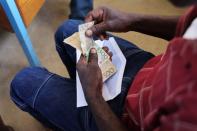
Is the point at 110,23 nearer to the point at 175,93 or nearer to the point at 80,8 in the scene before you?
the point at 175,93

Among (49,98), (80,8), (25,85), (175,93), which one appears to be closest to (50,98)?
(49,98)

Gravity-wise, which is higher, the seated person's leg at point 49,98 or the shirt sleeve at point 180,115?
the shirt sleeve at point 180,115

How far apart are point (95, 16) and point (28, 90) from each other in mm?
323

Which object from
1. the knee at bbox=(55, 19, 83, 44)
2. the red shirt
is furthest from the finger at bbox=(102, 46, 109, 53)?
the red shirt

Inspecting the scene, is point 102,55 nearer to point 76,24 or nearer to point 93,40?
point 93,40

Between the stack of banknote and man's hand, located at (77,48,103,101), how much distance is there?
0.11 feet

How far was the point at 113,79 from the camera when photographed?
0.98 m

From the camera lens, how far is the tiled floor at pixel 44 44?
1.49 m

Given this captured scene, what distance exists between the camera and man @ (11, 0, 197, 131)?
59cm

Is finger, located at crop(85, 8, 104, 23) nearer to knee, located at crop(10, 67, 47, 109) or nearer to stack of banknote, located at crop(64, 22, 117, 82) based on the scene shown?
stack of banknote, located at crop(64, 22, 117, 82)

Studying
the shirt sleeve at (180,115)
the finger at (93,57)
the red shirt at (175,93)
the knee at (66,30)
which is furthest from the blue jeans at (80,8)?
the shirt sleeve at (180,115)

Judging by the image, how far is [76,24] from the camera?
1.14 meters

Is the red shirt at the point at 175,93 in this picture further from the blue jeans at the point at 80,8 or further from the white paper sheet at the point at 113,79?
the blue jeans at the point at 80,8

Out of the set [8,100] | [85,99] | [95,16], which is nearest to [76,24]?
[95,16]
